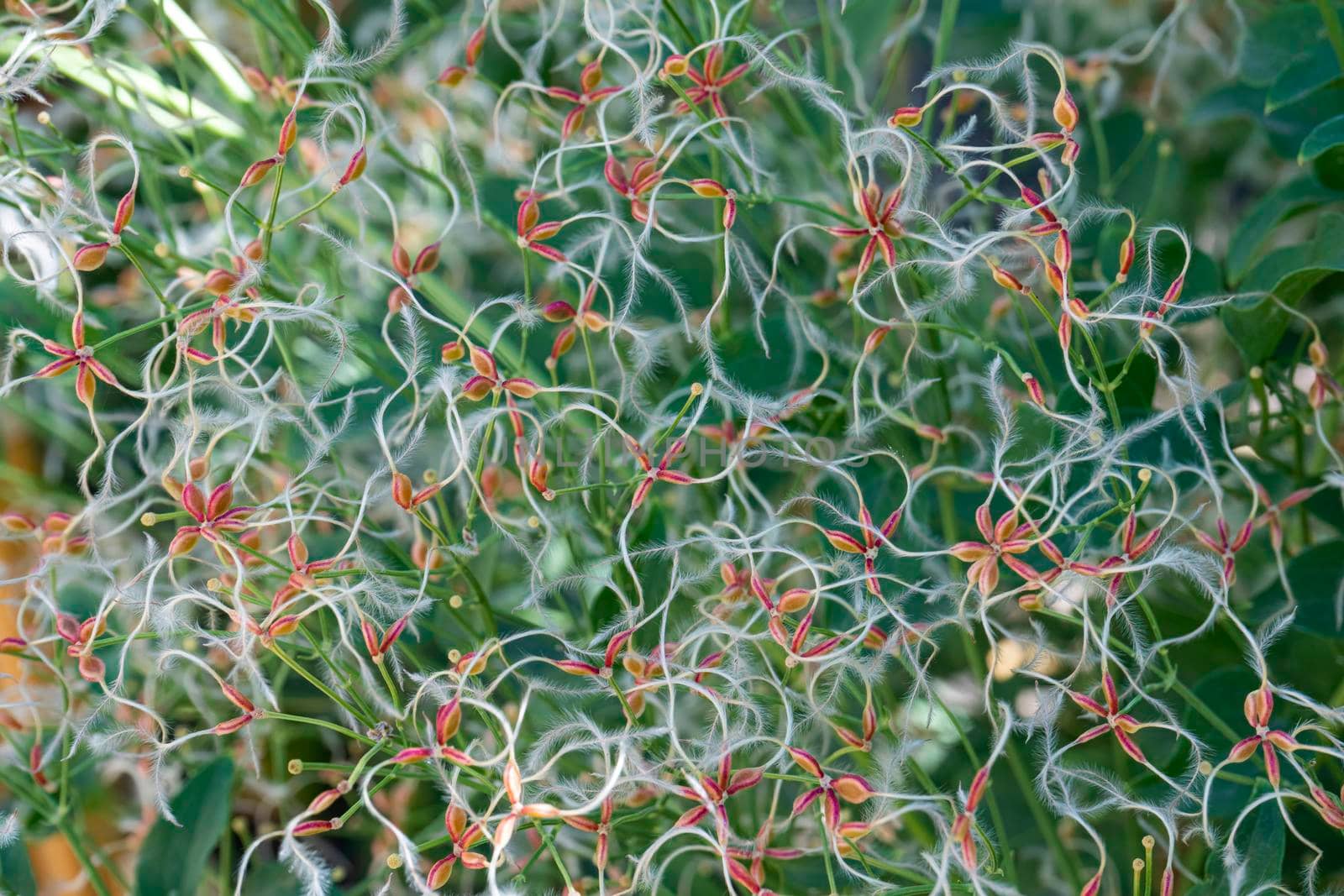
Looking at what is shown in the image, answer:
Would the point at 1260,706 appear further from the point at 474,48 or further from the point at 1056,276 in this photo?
the point at 474,48

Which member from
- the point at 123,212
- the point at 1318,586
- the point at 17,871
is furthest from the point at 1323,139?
the point at 17,871

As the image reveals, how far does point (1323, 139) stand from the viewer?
15.6 inches

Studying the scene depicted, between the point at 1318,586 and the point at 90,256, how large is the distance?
42cm

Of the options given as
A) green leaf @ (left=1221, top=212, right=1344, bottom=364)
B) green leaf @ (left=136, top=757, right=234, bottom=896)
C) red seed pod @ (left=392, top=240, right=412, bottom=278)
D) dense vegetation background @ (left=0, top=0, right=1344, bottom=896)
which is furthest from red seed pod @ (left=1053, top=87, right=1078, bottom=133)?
green leaf @ (left=136, top=757, right=234, bottom=896)

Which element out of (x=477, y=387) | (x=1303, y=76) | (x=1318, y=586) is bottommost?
(x=1318, y=586)

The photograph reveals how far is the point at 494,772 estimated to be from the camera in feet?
1.39

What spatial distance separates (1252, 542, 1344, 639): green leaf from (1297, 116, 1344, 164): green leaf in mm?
133

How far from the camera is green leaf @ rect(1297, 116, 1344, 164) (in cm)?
39

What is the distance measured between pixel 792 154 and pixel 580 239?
181mm

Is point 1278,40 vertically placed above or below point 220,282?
below

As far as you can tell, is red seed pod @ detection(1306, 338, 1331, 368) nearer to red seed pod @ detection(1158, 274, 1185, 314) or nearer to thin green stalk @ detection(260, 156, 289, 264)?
red seed pod @ detection(1158, 274, 1185, 314)

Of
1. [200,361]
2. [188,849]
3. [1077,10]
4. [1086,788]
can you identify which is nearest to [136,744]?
[188,849]

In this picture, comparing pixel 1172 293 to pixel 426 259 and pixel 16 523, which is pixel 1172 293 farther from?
pixel 16 523

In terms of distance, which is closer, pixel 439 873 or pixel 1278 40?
pixel 439 873
